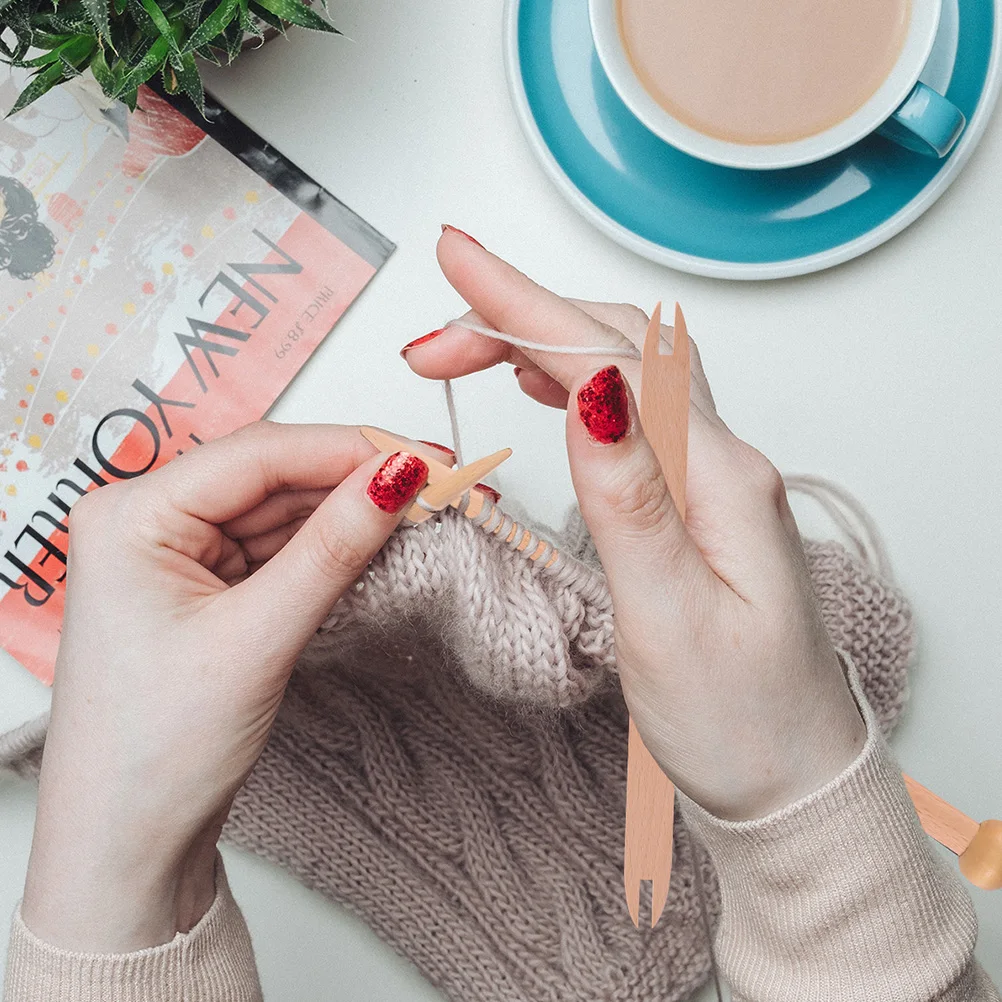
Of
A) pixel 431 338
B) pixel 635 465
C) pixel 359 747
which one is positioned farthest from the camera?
pixel 359 747

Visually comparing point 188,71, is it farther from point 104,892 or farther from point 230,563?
point 104,892

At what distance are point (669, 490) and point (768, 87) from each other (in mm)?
402

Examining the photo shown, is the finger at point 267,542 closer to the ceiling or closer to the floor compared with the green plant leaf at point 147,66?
closer to the floor

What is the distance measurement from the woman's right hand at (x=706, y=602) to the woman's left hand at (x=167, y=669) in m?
0.13

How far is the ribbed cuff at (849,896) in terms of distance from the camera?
Answer: 56cm

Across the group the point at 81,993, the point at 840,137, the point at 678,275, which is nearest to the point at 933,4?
the point at 840,137

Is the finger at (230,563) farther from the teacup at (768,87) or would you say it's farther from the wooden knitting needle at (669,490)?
the teacup at (768,87)

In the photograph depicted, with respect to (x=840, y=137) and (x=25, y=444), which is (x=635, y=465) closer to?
(x=840, y=137)

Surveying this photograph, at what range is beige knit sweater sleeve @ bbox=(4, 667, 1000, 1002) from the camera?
0.56 m

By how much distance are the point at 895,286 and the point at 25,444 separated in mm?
718

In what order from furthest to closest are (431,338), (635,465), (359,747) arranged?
(359,747) < (431,338) < (635,465)

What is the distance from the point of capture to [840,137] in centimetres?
70

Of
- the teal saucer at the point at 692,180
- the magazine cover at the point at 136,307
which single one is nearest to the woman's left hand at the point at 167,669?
the magazine cover at the point at 136,307

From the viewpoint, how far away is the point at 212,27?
62cm
